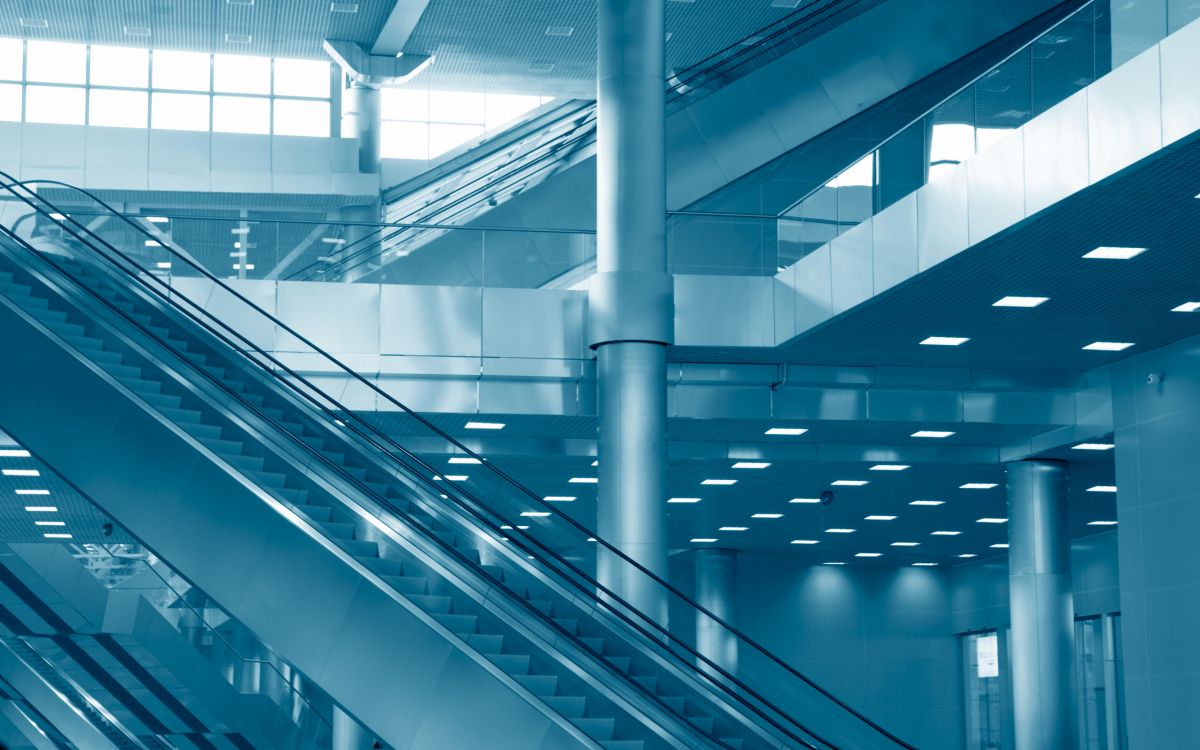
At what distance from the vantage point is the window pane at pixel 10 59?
33750 mm

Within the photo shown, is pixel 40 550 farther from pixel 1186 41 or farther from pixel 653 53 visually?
pixel 1186 41

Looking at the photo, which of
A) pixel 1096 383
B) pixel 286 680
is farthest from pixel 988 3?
pixel 286 680

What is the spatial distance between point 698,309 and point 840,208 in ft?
7.49

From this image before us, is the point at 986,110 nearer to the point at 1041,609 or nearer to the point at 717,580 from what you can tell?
the point at 1041,609

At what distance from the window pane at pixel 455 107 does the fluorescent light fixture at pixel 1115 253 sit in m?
23.3

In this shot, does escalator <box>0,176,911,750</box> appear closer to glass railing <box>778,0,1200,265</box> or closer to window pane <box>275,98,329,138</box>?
glass railing <box>778,0,1200,265</box>

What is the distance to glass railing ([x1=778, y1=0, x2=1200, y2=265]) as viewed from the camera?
1195cm

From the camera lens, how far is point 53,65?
34.0 metres

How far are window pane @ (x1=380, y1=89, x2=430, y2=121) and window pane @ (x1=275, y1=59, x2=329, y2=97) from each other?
4.90 feet

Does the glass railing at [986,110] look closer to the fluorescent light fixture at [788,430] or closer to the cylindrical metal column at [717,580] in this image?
the fluorescent light fixture at [788,430]

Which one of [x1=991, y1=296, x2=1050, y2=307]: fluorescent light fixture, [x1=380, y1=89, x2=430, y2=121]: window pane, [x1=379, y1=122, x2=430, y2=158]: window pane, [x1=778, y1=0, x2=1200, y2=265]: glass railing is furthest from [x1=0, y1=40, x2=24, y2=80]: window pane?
[x1=991, y1=296, x2=1050, y2=307]: fluorescent light fixture

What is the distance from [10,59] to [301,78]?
6.77 meters

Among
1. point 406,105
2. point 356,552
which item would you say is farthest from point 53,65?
point 356,552

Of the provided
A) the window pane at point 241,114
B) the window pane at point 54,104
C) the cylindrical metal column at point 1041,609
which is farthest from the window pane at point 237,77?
the cylindrical metal column at point 1041,609
